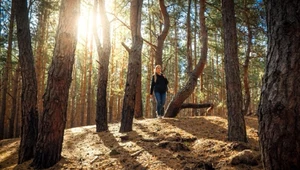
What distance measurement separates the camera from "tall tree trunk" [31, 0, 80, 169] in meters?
4.56

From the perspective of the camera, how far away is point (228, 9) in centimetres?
494

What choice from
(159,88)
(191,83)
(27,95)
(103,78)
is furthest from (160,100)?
(27,95)

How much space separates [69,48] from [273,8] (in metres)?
4.10

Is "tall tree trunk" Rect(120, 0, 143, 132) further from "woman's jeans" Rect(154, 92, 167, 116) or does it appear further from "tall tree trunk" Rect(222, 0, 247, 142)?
"tall tree trunk" Rect(222, 0, 247, 142)

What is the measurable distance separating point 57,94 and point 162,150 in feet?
8.44

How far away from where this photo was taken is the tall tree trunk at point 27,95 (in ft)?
17.3

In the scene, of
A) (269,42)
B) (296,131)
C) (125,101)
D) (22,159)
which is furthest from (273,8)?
(22,159)

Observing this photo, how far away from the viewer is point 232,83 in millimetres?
4859

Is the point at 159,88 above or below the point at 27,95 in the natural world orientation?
above

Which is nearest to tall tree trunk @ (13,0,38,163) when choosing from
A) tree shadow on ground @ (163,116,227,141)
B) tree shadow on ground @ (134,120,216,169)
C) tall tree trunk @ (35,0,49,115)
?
tree shadow on ground @ (134,120,216,169)

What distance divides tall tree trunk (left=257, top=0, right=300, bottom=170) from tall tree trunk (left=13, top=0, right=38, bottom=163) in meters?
5.20

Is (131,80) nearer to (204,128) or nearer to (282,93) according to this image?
(204,128)

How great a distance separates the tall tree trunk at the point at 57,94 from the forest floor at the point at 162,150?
37 cm

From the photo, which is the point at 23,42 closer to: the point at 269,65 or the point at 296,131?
the point at 269,65
